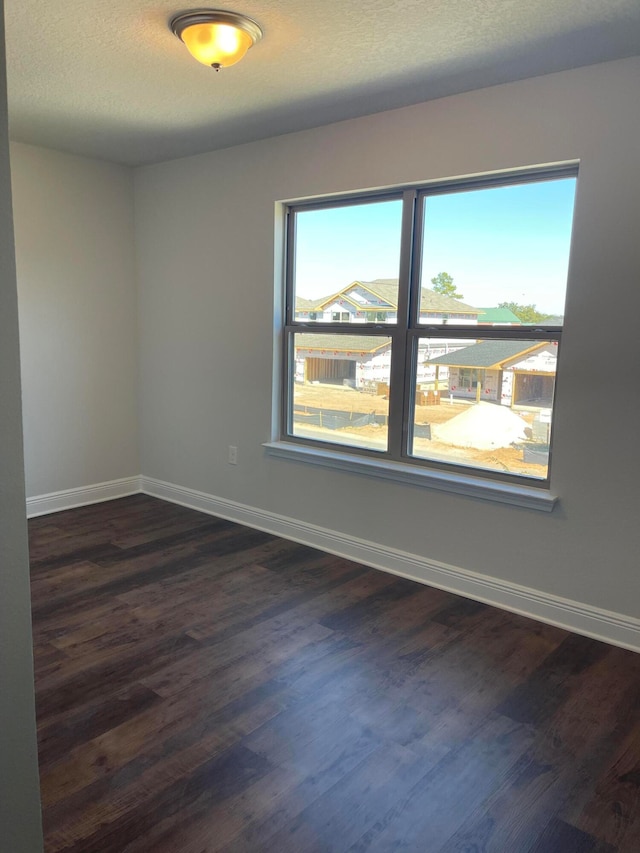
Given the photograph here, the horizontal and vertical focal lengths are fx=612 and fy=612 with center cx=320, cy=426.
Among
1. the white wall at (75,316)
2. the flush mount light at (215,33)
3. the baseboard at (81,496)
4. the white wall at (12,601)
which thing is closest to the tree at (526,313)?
the flush mount light at (215,33)

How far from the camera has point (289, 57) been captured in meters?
2.47

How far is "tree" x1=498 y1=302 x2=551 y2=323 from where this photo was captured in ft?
9.16

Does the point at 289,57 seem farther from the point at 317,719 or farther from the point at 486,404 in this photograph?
the point at 317,719

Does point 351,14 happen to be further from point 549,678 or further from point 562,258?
point 549,678

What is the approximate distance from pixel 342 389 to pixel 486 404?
0.89m

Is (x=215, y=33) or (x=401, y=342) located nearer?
(x=215, y=33)

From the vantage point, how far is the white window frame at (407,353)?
111 inches

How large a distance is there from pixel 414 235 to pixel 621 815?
8.34ft

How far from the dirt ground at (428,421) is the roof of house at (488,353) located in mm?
203

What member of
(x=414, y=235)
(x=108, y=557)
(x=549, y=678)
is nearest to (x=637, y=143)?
(x=414, y=235)

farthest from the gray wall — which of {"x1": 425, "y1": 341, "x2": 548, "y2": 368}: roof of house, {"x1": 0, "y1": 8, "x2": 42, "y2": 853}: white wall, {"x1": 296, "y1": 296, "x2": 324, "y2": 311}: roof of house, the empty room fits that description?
{"x1": 0, "y1": 8, "x2": 42, "y2": 853}: white wall

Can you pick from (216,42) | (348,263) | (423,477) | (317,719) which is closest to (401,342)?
(348,263)

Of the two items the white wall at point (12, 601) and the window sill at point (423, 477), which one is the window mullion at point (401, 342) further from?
the white wall at point (12, 601)

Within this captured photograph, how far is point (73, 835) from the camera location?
1592 mm
